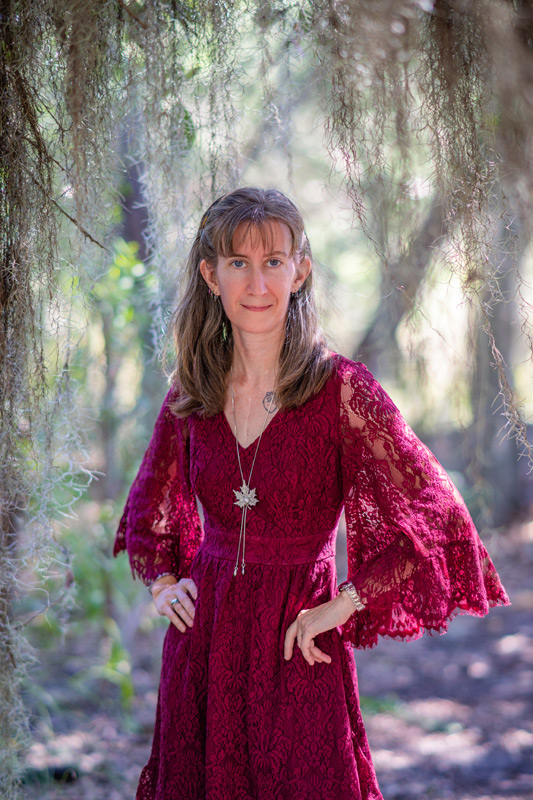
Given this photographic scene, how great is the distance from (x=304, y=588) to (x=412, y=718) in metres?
2.35

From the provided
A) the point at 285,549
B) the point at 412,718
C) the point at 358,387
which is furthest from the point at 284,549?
the point at 412,718

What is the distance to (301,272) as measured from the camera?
1.80 m

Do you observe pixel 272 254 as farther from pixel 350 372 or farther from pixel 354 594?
pixel 354 594

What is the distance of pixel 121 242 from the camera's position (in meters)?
2.96

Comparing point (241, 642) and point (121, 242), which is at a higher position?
point (121, 242)

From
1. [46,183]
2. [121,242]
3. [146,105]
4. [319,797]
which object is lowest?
[319,797]

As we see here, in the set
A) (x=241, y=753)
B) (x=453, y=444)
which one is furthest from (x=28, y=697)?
(x=453, y=444)

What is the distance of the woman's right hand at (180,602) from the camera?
1.76m

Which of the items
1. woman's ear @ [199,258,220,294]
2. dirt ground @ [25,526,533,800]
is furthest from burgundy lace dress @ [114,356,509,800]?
dirt ground @ [25,526,533,800]

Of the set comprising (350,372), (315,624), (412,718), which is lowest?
(315,624)

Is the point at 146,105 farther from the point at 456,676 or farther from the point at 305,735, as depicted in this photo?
the point at 456,676

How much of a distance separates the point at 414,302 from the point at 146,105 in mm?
729

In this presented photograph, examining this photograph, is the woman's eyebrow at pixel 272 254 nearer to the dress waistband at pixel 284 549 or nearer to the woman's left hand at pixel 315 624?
the dress waistband at pixel 284 549

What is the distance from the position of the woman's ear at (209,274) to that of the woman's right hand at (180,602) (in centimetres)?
72
